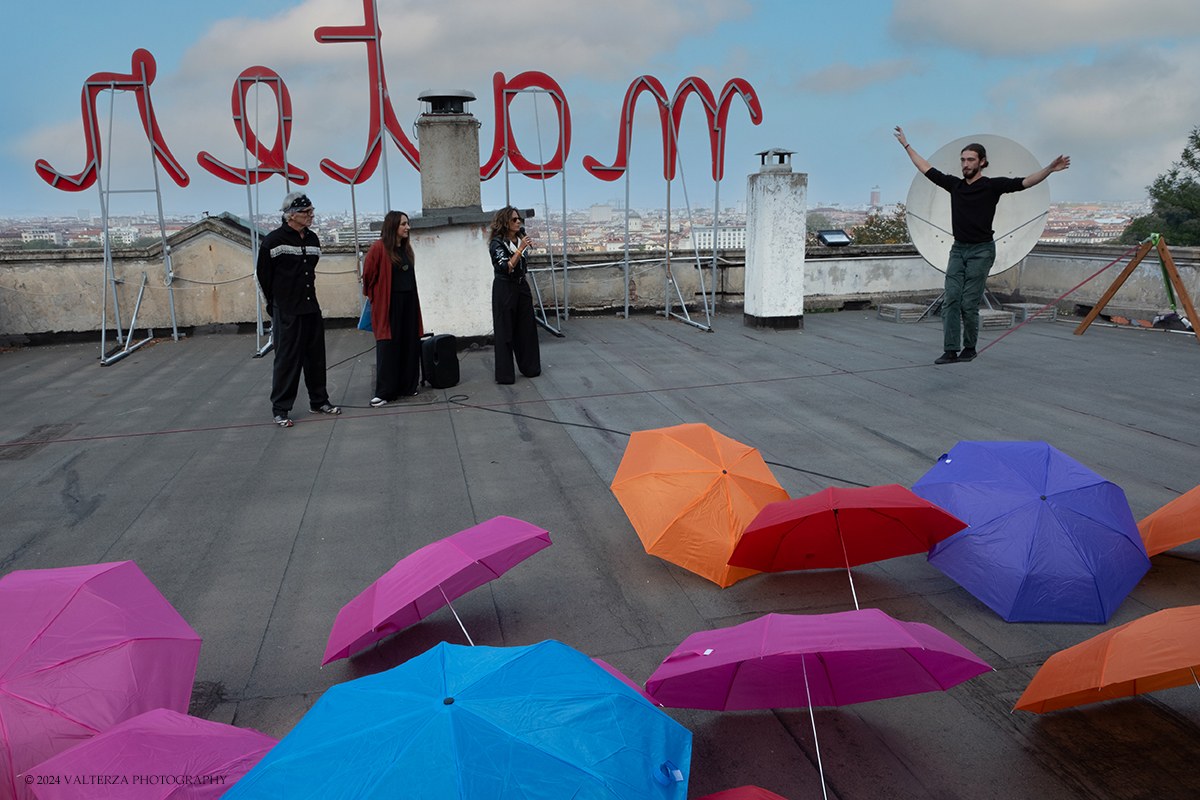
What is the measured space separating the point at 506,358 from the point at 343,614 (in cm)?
500

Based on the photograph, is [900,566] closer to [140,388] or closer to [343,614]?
[343,614]

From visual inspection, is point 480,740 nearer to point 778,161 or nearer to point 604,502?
point 604,502

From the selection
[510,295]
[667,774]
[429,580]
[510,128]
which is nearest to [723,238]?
[510,128]

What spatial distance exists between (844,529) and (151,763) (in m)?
2.44

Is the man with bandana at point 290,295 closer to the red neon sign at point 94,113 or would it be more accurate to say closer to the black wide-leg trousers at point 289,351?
the black wide-leg trousers at point 289,351

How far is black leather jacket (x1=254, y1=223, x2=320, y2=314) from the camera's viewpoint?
249 inches

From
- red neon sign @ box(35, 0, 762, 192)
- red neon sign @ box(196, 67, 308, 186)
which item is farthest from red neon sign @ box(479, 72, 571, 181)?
red neon sign @ box(196, 67, 308, 186)

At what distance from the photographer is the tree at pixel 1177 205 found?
26.5 m

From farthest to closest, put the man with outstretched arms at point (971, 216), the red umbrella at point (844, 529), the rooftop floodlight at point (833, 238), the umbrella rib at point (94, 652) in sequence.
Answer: the rooftop floodlight at point (833, 238), the man with outstretched arms at point (971, 216), the red umbrella at point (844, 529), the umbrella rib at point (94, 652)

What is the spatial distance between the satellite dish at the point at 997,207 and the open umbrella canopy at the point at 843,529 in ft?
26.6

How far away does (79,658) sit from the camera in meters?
2.21

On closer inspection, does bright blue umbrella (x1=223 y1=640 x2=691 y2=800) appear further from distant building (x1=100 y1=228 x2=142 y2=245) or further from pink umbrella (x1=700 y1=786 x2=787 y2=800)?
distant building (x1=100 y1=228 x2=142 y2=245)

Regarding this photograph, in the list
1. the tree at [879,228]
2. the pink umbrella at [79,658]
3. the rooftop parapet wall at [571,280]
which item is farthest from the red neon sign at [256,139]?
the tree at [879,228]

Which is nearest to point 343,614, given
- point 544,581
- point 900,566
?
point 544,581
